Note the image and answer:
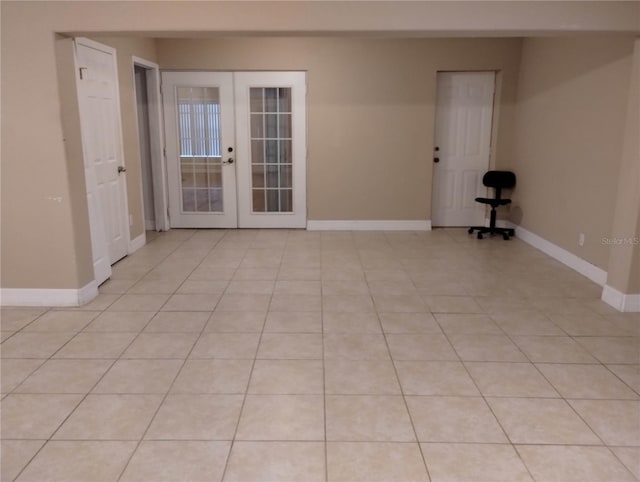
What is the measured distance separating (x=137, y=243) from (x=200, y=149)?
5.27ft

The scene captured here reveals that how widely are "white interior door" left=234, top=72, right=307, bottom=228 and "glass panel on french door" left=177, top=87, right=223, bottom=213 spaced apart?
30cm

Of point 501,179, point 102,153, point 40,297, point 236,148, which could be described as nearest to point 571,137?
point 501,179

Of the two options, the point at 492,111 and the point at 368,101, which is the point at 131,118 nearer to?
the point at 368,101

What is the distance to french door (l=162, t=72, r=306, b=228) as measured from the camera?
6.31 metres

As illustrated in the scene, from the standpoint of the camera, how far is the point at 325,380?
2766 millimetres

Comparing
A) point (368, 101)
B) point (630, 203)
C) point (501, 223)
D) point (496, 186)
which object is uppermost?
point (368, 101)

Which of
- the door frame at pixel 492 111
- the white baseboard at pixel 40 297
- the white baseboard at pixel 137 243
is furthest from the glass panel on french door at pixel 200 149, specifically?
the white baseboard at pixel 40 297

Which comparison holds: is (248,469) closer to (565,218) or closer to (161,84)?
(565,218)

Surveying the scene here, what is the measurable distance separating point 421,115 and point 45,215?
4426 millimetres

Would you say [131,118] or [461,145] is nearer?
[131,118]

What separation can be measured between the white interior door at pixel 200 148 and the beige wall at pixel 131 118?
0.69 m

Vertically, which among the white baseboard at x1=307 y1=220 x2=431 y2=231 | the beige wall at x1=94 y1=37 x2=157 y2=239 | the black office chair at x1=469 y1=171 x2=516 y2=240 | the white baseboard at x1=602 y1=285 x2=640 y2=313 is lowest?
the white baseboard at x1=602 y1=285 x2=640 y2=313

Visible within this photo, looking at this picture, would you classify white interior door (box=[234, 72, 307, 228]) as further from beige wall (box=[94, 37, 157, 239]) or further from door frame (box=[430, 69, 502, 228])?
door frame (box=[430, 69, 502, 228])

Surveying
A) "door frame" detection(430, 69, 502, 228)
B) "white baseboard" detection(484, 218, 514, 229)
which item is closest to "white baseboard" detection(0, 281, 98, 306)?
"door frame" detection(430, 69, 502, 228)
